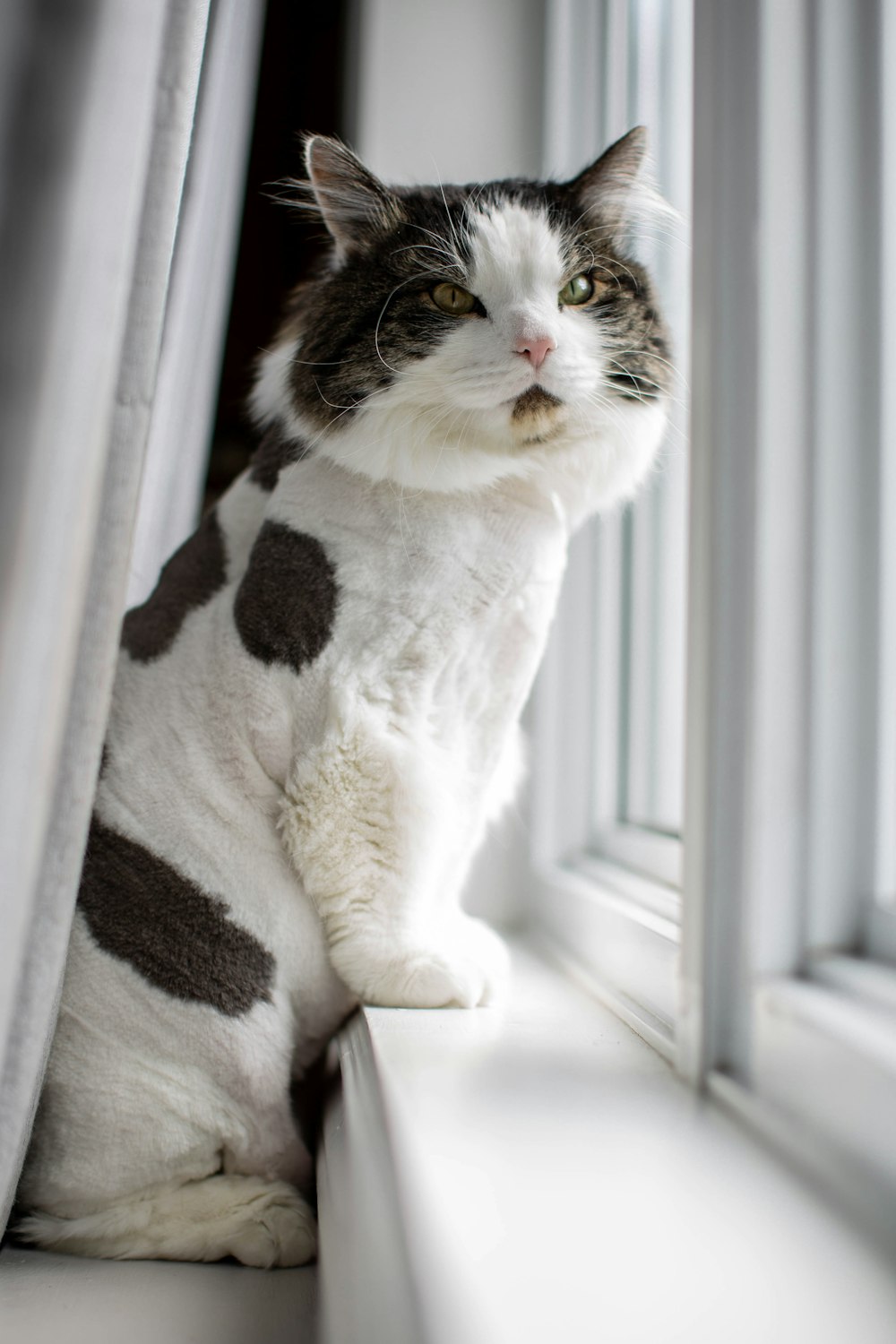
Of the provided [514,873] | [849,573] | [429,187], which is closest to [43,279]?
[849,573]

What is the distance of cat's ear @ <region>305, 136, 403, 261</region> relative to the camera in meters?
0.90

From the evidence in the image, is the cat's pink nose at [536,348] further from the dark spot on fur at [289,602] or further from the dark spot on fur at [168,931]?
the dark spot on fur at [168,931]

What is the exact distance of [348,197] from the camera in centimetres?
92

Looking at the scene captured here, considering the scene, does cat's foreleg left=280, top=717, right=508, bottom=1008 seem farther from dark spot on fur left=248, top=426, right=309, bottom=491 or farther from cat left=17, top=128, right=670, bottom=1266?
dark spot on fur left=248, top=426, right=309, bottom=491

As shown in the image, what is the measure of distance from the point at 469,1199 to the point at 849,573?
500mm

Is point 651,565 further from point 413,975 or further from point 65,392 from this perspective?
point 65,392

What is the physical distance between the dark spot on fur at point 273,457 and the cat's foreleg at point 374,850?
0.32 metres

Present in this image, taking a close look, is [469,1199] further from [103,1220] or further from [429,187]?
[429,187]

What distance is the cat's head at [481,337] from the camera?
2.71 feet

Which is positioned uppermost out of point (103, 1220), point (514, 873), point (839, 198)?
point (839, 198)

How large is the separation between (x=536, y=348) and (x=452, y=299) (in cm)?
13

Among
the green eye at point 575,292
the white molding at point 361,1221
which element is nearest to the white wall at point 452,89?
the green eye at point 575,292

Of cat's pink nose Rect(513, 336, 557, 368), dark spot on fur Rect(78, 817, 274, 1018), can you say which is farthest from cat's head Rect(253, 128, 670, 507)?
dark spot on fur Rect(78, 817, 274, 1018)

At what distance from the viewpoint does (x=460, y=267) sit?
33.8 inches
